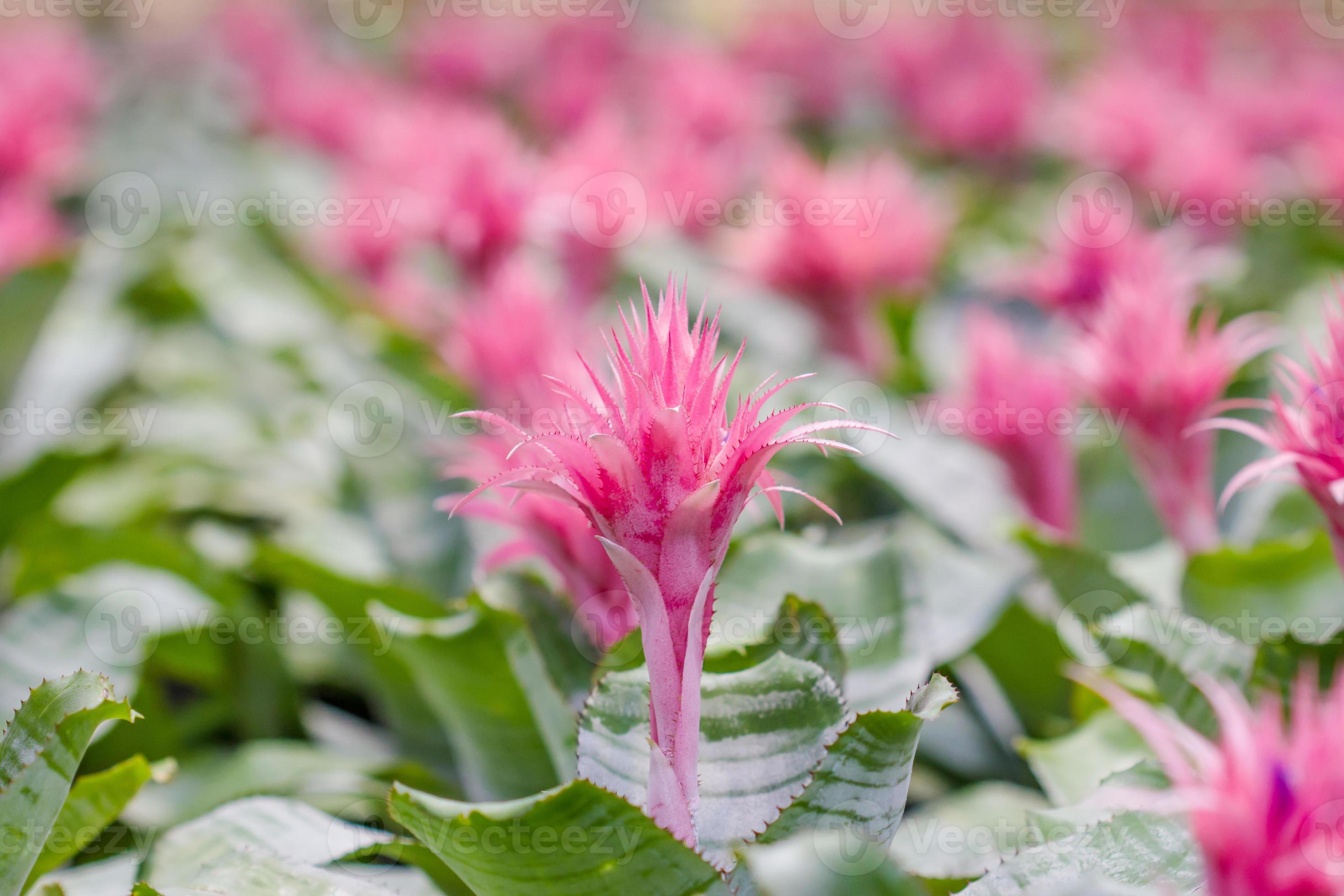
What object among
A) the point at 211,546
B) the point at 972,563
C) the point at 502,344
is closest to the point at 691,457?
the point at 972,563

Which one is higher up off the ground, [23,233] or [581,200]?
[23,233]

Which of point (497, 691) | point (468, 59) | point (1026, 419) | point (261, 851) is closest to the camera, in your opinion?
point (261, 851)

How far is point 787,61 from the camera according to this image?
3.81 metres

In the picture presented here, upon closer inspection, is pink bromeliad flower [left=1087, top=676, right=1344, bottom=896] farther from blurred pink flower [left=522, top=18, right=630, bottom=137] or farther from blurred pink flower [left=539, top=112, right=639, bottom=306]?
blurred pink flower [left=522, top=18, right=630, bottom=137]

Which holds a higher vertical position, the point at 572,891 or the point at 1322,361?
the point at 1322,361

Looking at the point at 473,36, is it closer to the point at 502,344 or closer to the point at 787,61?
the point at 787,61

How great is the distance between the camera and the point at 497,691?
95 centimetres

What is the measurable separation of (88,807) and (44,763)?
13cm

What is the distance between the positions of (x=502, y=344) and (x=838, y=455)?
0.44 metres

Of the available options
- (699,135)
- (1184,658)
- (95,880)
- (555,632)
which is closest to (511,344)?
(555,632)

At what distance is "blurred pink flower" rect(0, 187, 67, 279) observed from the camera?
1.85 metres

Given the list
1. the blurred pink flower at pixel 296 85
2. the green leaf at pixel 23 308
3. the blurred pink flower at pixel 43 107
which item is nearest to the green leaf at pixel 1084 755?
the green leaf at pixel 23 308

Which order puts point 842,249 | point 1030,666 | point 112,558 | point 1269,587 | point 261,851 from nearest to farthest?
1. point 261,851
2. point 1269,587
3. point 1030,666
4. point 112,558
5. point 842,249

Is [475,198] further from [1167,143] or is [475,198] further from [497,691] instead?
[1167,143]
